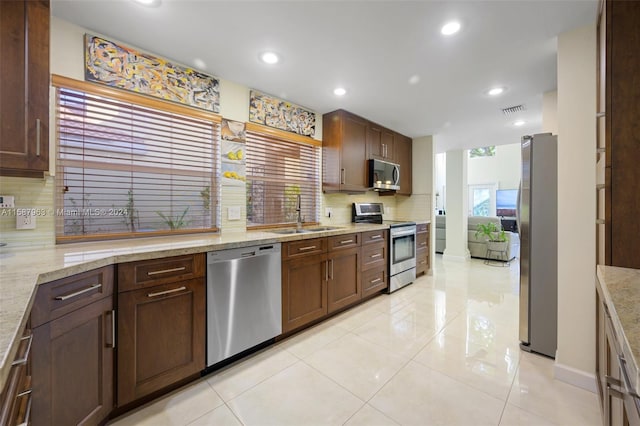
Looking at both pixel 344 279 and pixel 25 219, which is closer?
pixel 25 219

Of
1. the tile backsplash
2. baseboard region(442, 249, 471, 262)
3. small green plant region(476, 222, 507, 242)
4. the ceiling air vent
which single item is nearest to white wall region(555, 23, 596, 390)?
the ceiling air vent

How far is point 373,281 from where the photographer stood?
319 cm

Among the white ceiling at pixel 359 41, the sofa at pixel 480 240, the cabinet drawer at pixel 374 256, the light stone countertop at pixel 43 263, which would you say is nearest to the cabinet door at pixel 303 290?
the light stone countertop at pixel 43 263

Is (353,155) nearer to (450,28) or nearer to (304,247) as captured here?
(304,247)

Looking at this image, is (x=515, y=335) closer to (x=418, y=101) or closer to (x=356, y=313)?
(x=356, y=313)

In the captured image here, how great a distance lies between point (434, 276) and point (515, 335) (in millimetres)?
1984

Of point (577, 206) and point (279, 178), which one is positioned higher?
point (279, 178)

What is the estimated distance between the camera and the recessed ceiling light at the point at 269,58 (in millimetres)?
2090

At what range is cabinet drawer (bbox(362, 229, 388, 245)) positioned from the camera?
3.07 metres

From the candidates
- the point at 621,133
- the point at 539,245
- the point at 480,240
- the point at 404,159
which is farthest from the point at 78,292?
the point at 480,240

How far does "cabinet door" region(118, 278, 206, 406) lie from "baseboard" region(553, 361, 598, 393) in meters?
2.39

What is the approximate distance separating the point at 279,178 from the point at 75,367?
2.22 meters

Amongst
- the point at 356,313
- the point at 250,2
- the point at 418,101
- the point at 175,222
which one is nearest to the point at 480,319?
the point at 356,313

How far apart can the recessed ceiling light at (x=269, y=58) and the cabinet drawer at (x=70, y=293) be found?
71.8 inches
